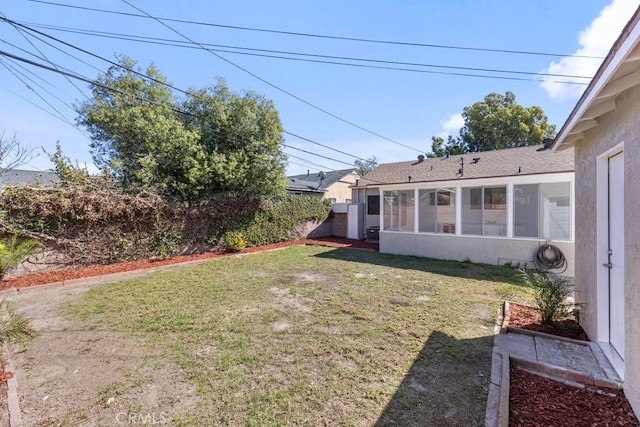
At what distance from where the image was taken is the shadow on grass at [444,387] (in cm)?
236

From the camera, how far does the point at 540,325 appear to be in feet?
13.6

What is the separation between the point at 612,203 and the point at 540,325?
205cm

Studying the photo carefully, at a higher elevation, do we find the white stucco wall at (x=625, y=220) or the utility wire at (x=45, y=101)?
the utility wire at (x=45, y=101)

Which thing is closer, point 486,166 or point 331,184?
point 486,166

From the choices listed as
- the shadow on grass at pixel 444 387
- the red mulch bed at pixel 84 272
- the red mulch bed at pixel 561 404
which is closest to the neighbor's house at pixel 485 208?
the shadow on grass at pixel 444 387

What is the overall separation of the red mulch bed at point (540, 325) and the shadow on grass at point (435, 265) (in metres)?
2.28

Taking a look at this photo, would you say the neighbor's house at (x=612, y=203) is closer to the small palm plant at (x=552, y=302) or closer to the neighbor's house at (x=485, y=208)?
the small palm plant at (x=552, y=302)

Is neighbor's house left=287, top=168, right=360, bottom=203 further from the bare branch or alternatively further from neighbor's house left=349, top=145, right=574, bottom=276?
the bare branch

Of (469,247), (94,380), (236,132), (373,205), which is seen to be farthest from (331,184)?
(94,380)

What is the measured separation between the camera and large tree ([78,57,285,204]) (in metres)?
9.63

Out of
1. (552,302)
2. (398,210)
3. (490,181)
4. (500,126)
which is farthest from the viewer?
(500,126)

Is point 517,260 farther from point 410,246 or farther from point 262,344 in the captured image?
point 262,344

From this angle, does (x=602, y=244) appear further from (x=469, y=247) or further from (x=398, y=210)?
(x=398, y=210)

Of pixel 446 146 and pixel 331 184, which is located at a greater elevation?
pixel 446 146
